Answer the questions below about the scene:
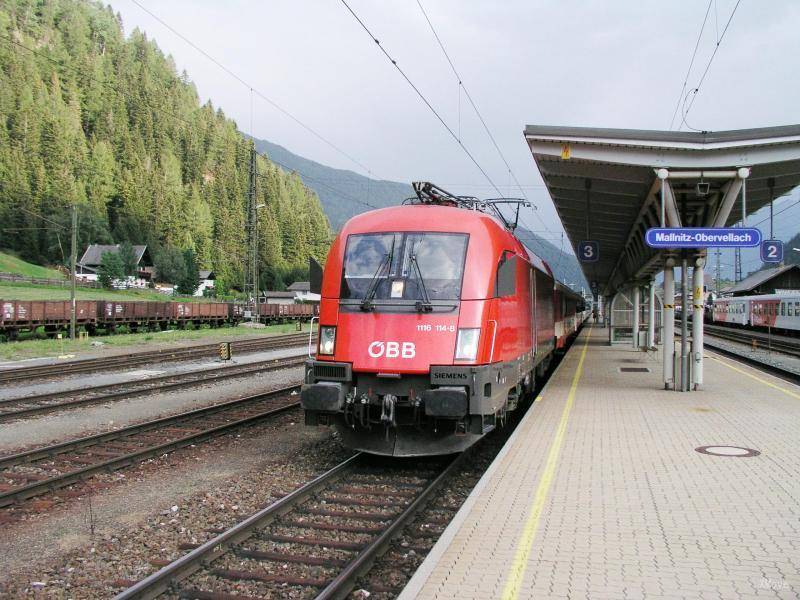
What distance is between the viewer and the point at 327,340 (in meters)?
7.96

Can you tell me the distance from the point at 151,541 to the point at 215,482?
190 cm

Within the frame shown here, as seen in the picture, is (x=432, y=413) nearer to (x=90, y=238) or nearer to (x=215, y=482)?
(x=215, y=482)

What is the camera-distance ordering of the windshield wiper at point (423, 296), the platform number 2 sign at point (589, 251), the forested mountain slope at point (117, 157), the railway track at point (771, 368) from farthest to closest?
the forested mountain slope at point (117, 157) < the platform number 2 sign at point (589, 251) < the railway track at point (771, 368) < the windshield wiper at point (423, 296)

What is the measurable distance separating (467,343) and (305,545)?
2.88m

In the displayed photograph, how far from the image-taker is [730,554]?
4645mm

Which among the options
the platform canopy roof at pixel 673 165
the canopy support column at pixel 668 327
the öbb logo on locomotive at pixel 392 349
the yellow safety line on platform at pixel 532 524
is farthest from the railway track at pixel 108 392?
the canopy support column at pixel 668 327

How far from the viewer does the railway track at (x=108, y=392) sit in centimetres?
1219

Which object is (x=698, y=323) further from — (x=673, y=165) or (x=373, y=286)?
(x=373, y=286)

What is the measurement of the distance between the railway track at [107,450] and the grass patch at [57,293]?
48.2m

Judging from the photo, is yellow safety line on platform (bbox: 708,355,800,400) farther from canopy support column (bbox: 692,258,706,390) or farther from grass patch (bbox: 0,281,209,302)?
grass patch (bbox: 0,281,209,302)

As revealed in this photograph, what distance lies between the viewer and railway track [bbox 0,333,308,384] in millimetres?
17658

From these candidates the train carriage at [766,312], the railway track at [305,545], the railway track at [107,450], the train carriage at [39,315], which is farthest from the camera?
the train carriage at [766,312]

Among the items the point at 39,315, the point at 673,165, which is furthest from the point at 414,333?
the point at 39,315

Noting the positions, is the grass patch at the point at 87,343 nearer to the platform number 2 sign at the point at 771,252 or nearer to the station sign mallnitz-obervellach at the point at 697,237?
the station sign mallnitz-obervellach at the point at 697,237
